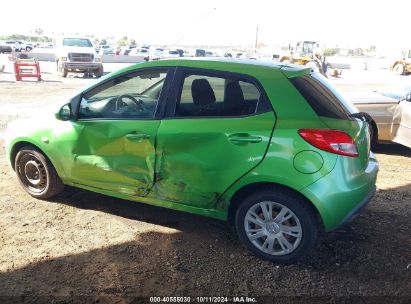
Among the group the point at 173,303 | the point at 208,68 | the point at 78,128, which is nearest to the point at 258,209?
the point at 173,303

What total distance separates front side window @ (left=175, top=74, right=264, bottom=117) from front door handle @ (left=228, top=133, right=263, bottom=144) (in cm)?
19

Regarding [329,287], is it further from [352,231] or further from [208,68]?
[208,68]

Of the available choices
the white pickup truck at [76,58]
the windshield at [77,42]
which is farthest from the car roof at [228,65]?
the windshield at [77,42]

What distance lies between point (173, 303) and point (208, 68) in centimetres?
197

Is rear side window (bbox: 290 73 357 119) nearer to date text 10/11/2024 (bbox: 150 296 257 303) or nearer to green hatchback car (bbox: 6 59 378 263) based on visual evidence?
green hatchback car (bbox: 6 59 378 263)

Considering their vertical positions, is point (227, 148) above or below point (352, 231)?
above

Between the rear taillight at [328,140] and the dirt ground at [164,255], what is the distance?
3.41 ft

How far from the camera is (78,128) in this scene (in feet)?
12.7

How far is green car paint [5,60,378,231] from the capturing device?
9.83 feet

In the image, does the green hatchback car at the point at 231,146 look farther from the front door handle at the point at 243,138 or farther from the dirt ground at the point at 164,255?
the dirt ground at the point at 164,255

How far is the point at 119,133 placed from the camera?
143 inches

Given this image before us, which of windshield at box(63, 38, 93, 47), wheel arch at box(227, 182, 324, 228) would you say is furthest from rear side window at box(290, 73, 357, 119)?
windshield at box(63, 38, 93, 47)

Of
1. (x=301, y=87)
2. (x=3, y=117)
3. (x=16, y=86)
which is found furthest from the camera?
(x=16, y=86)

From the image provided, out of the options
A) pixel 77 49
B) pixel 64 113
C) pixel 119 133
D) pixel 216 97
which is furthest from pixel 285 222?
pixel 77 49
